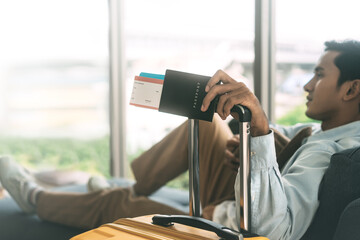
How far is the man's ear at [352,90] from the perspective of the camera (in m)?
1.63

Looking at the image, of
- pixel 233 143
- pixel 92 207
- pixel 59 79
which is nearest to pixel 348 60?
pixel 233 143

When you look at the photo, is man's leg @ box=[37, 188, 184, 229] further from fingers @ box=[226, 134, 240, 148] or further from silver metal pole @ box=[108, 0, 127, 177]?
silver metal pole @ box=[108, 0, 127, 177]

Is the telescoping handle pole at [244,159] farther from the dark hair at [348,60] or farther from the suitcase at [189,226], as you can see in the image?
the dark hair at [348,60]

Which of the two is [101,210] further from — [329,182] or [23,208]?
[329,182]

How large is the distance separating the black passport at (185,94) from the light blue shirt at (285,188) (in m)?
0.23

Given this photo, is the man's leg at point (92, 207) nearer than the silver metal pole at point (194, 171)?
No

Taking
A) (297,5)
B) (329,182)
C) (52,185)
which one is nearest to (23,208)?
(52,185)

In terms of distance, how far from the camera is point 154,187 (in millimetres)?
2057

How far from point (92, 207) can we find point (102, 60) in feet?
6.33

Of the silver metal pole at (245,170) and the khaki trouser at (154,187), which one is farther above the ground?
the silver metal pole at (245,170)

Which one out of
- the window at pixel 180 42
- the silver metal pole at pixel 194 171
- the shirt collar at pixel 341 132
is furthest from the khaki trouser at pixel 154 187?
the window at pixel 180 42

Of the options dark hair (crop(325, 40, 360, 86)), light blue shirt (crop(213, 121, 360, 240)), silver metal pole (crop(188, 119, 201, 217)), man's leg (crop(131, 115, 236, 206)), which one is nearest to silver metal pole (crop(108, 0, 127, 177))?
man's leg (crop(131, 115, 236, 206))

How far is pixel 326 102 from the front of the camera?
65.0 inches

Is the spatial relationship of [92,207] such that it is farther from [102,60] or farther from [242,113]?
[102,60]
